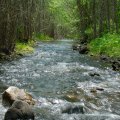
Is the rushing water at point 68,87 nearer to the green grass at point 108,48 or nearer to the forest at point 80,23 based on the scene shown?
the green grass at point 108,48

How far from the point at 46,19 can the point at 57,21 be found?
14.8 meters

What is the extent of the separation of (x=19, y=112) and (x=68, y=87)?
527 centimetres

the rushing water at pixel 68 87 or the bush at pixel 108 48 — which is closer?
the rushing water at pixel 68 87

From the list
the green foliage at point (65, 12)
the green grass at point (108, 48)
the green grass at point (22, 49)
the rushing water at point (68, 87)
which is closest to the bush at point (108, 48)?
the green grass at point (108, 48)

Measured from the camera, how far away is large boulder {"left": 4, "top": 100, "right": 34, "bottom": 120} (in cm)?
944

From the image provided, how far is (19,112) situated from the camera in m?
9.57

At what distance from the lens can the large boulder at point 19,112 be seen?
31.0 ft

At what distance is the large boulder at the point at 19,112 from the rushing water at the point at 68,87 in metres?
0.33

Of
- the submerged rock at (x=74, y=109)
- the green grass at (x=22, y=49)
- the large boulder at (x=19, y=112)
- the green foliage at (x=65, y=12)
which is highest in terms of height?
the green foliage at (x=65, y=12)

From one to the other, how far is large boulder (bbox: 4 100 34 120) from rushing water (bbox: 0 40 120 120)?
0.33 m

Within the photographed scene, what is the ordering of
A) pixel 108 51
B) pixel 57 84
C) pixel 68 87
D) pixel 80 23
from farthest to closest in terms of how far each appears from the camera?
pixel 80 23 → pixel 108 51 → pixel 57 84 → pixel 68 87

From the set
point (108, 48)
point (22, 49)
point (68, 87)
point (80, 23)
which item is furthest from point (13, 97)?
point (80, 23)

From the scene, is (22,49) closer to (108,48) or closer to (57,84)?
(108,48)

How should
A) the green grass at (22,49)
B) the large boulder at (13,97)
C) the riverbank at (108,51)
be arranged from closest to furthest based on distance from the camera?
the large boulder at (13,97) → the riverbank at (108,51) → the green grass at (22,49)
